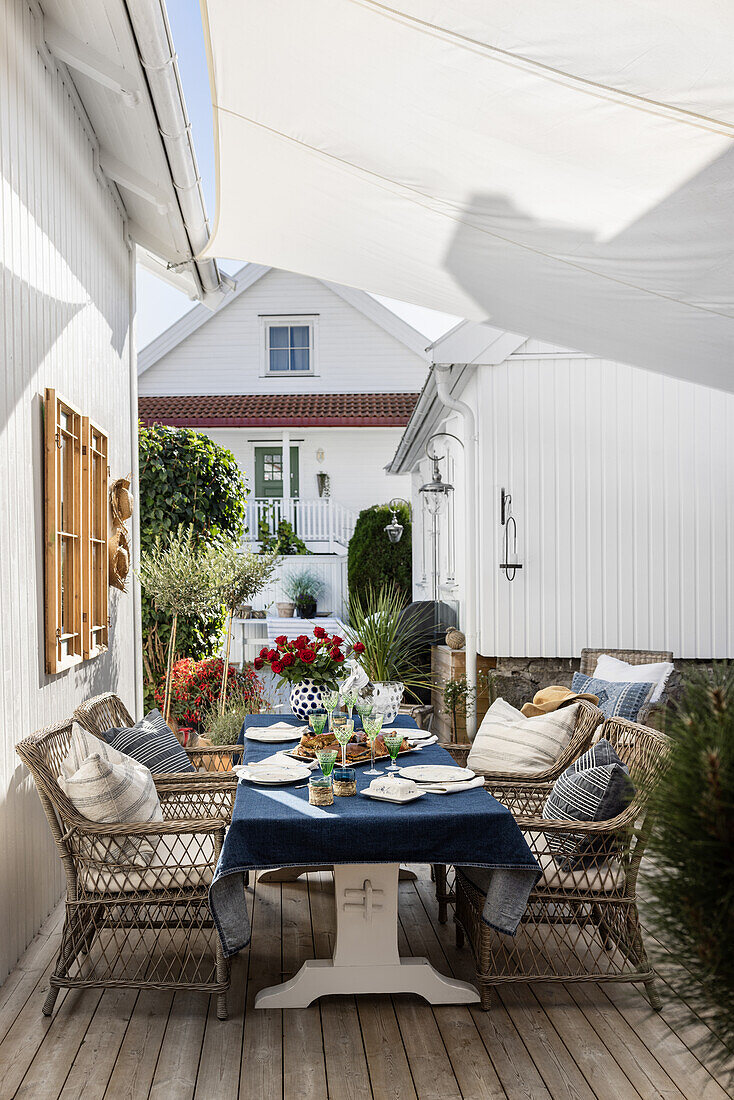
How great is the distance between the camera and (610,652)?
7062 millimetres

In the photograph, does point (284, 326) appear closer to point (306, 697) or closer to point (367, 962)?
point (306, 697)

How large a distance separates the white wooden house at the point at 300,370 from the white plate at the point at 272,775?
500 inches

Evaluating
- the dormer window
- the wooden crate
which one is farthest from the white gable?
the wooden crate

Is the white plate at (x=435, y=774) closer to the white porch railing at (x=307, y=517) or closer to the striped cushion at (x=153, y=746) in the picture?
the striped cushion at (x=153, y=746)

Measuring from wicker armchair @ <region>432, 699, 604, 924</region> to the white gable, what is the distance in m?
12.7

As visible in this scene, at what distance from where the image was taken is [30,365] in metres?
4.05

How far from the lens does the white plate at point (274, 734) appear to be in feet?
14.3

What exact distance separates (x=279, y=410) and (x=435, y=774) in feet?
42.1

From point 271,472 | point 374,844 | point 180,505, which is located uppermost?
point 271,472

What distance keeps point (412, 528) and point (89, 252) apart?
8.66m

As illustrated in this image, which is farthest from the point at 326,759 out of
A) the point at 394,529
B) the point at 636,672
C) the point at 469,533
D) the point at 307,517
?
the point at 307,517

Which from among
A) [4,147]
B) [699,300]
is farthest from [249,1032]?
[4,147]

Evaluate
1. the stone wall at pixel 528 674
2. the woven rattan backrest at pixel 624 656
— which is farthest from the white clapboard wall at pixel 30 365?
the woven rattan backrest at pixel 624 656

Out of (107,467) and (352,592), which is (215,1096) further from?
(352,592)
